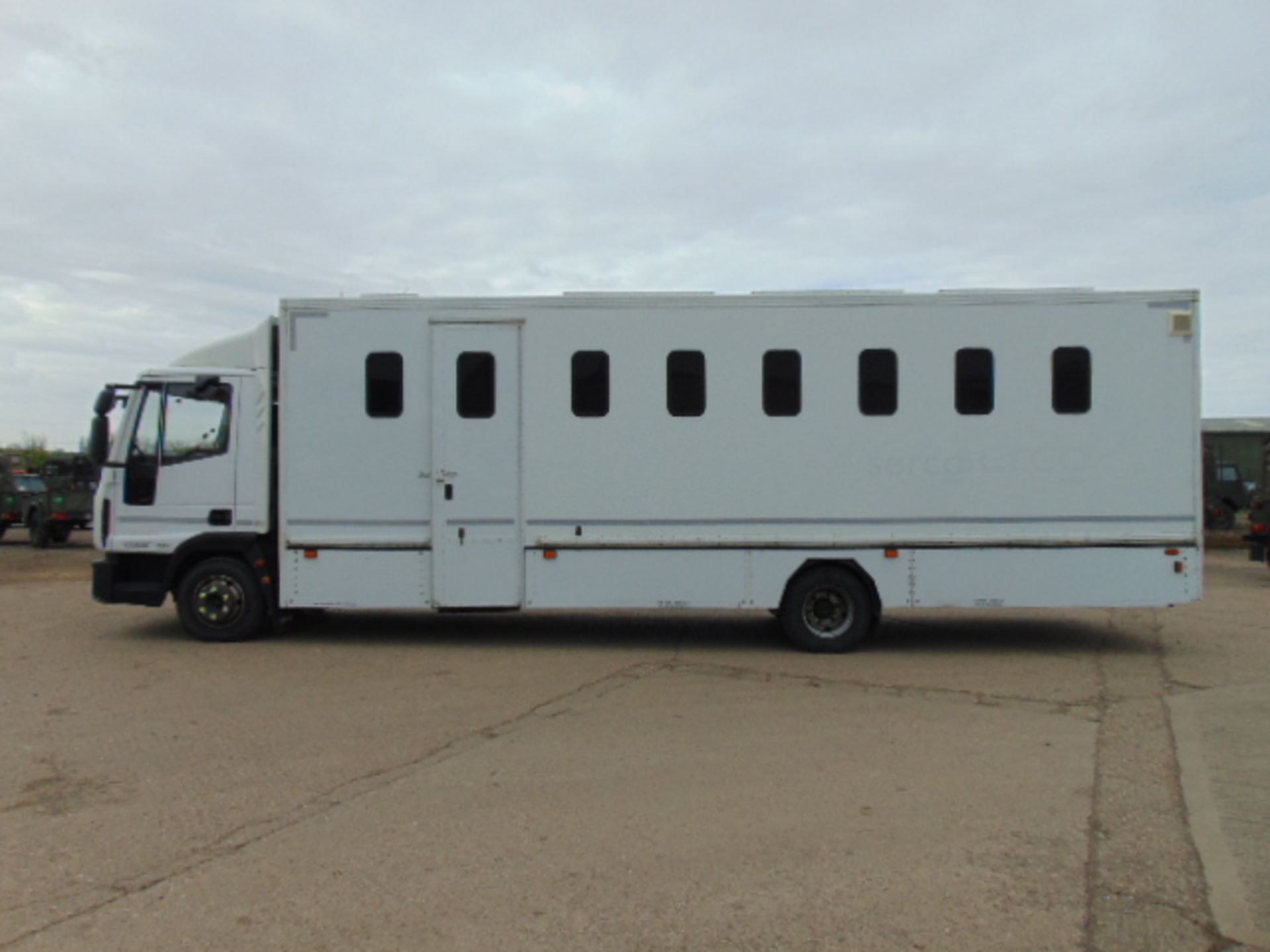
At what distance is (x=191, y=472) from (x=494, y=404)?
9.82ft

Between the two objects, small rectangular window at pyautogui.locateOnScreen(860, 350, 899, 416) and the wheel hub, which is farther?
the wheel hub

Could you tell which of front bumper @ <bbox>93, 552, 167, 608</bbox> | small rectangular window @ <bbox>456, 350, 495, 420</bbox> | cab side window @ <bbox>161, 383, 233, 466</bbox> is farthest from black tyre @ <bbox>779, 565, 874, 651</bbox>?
front bumper @ <bbox>93, 552, 167, 608</bbox>

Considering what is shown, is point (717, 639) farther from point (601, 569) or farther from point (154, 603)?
point (154, 603)

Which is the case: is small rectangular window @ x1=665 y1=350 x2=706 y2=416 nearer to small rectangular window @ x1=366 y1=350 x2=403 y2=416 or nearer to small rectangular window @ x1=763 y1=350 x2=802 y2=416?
small rectangular window @ x1=763 y1=350 x2=802 y2=416

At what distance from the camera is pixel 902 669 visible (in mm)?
8703

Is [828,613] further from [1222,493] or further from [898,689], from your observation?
[1222,493]

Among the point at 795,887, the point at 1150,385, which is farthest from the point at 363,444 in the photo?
the point at 1150,385

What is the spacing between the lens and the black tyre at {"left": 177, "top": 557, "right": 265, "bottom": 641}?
961cm

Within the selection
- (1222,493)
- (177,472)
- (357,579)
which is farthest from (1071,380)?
(1222,493)

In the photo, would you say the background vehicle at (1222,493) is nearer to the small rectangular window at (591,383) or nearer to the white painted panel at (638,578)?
the white painted panel at (638,578)

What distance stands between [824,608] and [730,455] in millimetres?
1682

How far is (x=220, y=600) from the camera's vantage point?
31.7ft

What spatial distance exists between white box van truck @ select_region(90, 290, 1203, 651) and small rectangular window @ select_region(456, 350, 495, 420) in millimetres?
26

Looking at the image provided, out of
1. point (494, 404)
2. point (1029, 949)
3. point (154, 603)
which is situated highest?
point (494, 404)
